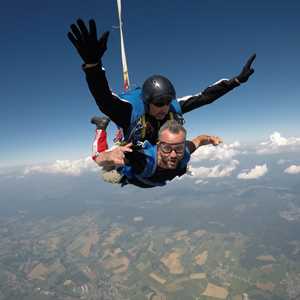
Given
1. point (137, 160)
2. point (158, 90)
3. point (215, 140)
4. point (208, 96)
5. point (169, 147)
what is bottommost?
point (137, 160)

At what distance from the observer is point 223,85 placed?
424 cm

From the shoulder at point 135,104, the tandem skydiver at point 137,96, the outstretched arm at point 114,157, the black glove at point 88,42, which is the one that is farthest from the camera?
the shoulder at point 135,104

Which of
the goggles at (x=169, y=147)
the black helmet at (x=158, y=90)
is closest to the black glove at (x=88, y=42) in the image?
the black helmet at (x=158, y=90)

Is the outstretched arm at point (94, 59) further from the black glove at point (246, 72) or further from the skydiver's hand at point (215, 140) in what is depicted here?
the black glove at point (246, 72)

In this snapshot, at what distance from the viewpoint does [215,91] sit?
14.2ft

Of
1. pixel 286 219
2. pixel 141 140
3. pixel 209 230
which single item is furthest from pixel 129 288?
pixel 286 219

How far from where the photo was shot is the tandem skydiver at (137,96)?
8.21ft

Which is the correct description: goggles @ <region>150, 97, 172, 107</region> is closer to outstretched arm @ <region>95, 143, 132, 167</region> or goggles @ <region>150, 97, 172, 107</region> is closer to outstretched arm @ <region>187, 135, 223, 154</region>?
outstretched arm @ <region>95, 143, 132, 167</region>

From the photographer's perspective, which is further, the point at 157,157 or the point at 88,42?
the point at 157,157

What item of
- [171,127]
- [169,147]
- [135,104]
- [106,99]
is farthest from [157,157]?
[106,99]

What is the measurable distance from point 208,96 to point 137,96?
1252 mm

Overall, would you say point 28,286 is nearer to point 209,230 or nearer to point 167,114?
point 209,230

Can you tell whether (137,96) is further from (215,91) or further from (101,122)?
(215,91)

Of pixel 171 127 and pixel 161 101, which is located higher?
pixel 161 101
